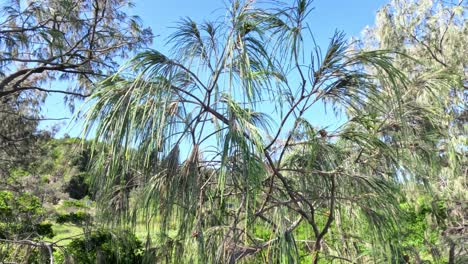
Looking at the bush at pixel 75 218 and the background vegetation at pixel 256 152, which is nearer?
the background vegetation at pixel 256 152

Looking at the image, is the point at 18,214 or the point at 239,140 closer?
the point at 239,140

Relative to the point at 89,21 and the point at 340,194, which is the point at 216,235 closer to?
the point at 340,194

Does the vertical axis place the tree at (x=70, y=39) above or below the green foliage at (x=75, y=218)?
above

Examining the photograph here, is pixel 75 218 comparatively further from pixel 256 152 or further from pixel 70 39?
pixel 256 152

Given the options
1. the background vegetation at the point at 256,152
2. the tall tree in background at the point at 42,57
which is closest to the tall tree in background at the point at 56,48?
the tall tree in background at the point at 42,57

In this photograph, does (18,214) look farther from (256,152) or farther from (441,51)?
(441,51)

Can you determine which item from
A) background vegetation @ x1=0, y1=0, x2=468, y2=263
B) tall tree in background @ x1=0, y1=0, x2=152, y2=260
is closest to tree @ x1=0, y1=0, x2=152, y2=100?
tall tree in background @ x1=0, y1=0, x2=152, y2=260

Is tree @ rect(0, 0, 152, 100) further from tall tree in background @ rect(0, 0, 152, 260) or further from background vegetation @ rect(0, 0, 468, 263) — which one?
background vegetation @ rect(0, 0, 468, 263)

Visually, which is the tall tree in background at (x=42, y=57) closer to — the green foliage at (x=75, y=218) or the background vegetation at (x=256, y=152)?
the green foliage at (x=75, y=218)

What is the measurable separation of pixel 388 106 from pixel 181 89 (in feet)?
2.74

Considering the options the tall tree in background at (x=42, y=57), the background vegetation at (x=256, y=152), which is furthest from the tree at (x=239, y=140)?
the tall tree in background at (x=42, y=57)

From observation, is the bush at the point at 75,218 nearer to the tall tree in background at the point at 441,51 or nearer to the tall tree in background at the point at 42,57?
the tall tree in background at the point at 42,57

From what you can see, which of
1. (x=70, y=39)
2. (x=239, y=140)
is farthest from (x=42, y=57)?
(x=239, y=140)

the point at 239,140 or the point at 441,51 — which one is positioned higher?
the point at 441,51
